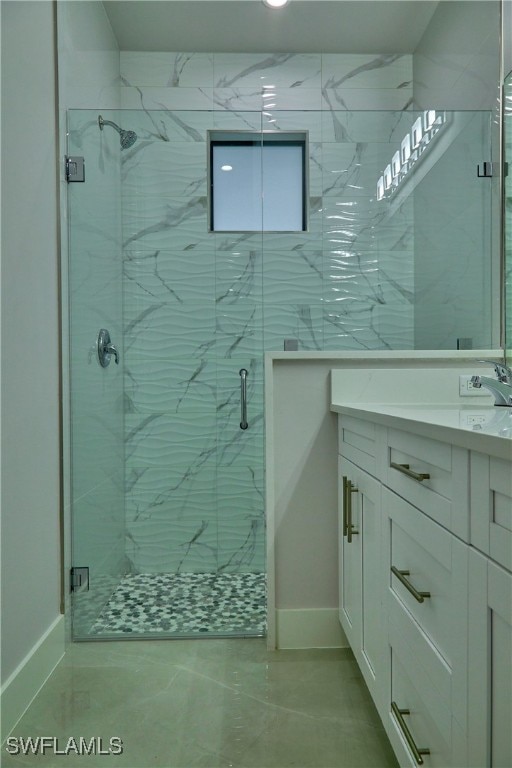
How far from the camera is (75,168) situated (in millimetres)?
2174

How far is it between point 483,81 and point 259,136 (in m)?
0.95

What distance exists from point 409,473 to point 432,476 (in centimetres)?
10

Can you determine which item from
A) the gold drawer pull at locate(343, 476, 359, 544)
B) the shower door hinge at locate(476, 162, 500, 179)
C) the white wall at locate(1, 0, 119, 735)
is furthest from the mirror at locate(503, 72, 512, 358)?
the white wall at locate(1, 0, 119, 735)

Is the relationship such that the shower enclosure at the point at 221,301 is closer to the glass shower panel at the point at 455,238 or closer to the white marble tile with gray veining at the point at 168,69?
the glass shower panel at the point at 455,238

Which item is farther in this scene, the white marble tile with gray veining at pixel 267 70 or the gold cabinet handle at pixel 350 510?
the white marble tile with gray veining at pixel 267 70

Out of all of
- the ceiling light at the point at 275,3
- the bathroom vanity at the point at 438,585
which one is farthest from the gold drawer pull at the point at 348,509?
the ceiling light at the point at 275,3

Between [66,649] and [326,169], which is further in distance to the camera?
[326,169]

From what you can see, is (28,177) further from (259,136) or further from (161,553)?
(161,553)

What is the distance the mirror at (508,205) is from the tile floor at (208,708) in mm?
1339

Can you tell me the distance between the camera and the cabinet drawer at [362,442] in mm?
1427

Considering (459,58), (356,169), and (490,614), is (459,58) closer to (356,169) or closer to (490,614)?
(356,169)

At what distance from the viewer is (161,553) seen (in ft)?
7.97

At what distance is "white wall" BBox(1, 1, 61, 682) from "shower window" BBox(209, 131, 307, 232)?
2.32ft

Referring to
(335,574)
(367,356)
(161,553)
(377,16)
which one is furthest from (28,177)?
(377,16)
